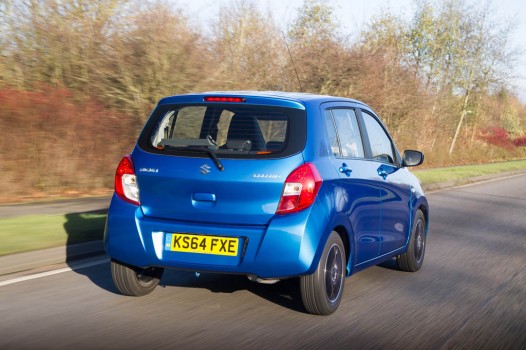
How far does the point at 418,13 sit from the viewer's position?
43.2m

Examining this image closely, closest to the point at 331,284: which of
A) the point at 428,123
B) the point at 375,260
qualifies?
the point at 375,260

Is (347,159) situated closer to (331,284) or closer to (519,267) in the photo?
(331,284)

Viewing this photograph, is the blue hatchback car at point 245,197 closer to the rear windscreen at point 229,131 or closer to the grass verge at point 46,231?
the rear windscreen at point 229,131

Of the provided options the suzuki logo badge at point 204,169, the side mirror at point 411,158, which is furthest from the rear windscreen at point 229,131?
the side mirror at point 411,158

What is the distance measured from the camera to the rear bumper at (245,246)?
16.5ft

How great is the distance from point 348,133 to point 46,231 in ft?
14.3

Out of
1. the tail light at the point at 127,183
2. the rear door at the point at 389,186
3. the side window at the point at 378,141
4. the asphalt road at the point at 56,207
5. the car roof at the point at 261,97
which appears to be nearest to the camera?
the tail light at the point at 127,183

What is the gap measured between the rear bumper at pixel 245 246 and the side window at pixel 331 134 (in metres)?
0.80

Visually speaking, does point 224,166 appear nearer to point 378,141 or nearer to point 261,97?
point 261,97

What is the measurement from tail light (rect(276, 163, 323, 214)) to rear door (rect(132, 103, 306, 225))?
0.04 m

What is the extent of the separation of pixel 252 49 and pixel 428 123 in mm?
12315

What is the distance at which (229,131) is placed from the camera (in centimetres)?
573

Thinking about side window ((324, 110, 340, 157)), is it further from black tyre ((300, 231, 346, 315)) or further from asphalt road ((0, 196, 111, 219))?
asphalt road ((0, 196, 111, 219))

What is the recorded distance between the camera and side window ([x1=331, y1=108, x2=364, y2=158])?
603 centimetres
